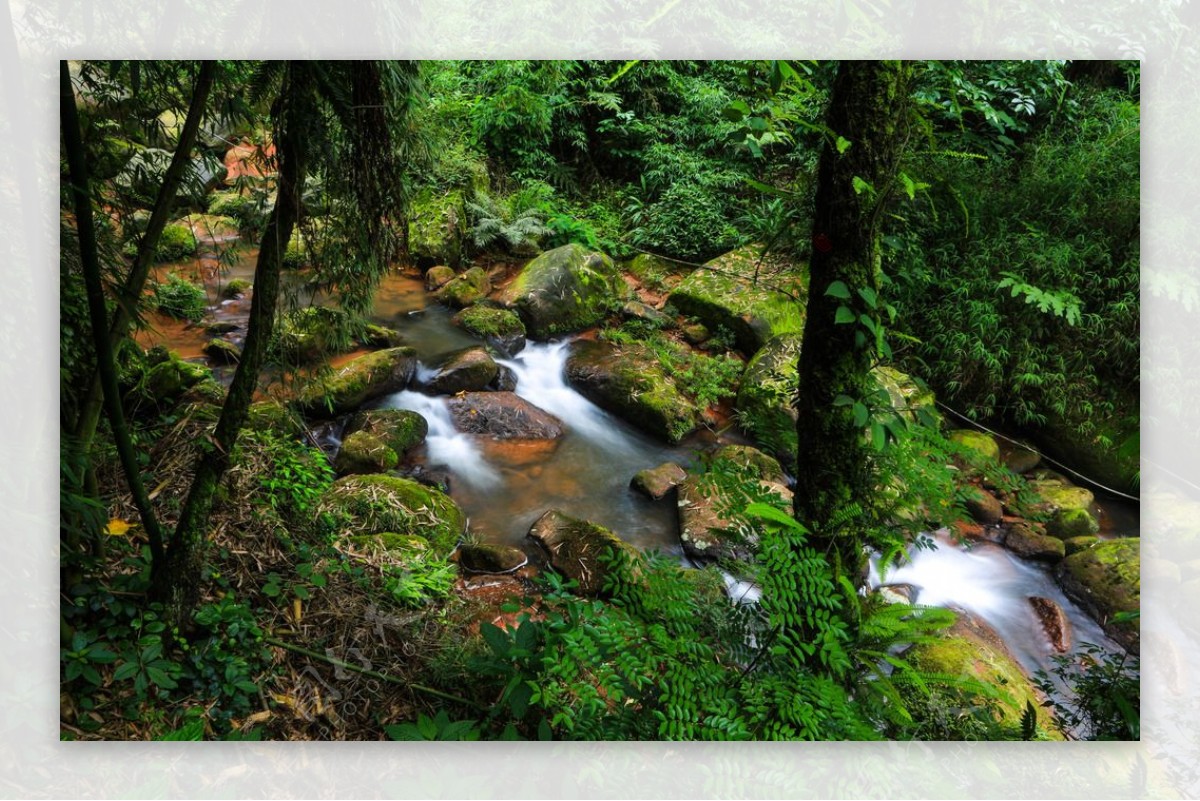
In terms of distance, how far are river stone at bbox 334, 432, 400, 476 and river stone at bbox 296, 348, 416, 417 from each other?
268 millimetres

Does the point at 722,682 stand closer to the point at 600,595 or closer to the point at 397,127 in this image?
the point at 600,595

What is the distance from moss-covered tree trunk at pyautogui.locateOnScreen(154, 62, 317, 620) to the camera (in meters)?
1.78

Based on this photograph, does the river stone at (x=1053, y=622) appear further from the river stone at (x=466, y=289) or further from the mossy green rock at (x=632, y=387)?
the river stone at (x=466, y=289)

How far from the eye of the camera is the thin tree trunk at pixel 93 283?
169 centimetres

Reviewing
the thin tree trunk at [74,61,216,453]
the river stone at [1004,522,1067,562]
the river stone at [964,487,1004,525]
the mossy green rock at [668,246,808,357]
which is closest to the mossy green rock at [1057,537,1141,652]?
the river stone at [1004,522,1067,562]

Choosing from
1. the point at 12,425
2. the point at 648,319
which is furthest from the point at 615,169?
the point at 12,425

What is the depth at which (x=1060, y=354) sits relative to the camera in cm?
404

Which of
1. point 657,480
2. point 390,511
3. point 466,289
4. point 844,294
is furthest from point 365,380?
point 844,294

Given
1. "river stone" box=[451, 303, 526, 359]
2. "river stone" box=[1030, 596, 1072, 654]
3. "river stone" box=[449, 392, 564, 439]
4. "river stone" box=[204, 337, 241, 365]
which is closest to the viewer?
"river stone" box=[1030, 596, 1072, 654]

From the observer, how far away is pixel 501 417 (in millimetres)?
3768

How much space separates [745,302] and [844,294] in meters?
2.84

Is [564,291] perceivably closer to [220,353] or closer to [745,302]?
[745,302]

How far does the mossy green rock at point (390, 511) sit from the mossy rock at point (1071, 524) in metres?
2.79

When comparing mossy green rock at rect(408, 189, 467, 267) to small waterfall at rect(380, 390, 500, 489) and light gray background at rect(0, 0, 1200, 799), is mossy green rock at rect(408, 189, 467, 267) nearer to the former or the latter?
small waterfall at rect(380, 390, 500, 489)
